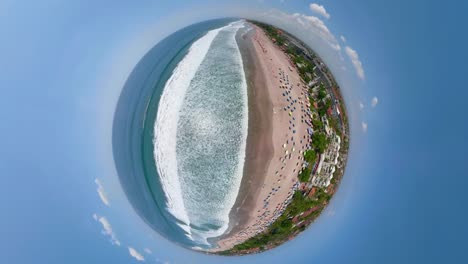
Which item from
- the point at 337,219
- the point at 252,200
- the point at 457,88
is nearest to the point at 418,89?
the point at 457,88

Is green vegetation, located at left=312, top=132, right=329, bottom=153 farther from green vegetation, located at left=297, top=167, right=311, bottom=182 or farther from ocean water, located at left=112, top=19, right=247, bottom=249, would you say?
ocean water, located at left=112, top=19, right=247, bottom=249

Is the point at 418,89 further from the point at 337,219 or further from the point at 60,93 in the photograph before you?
the point at 60,93

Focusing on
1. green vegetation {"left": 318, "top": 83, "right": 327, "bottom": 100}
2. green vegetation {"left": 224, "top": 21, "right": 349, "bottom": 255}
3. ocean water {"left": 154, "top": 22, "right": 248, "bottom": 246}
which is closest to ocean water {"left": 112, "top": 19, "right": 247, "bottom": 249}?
ocean water {"left": 154, "top": 22, "right": 248, "bottom": 246}

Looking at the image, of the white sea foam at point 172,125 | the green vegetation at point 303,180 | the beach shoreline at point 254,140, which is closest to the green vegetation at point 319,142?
the green vegetation at point 303,180

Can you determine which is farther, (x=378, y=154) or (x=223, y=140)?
(x=378, y=154)

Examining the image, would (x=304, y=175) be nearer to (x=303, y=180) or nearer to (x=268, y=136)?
(x=303, y=180)

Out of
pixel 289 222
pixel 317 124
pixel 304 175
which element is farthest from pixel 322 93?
pixel 289 222

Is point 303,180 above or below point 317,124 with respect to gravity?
below
